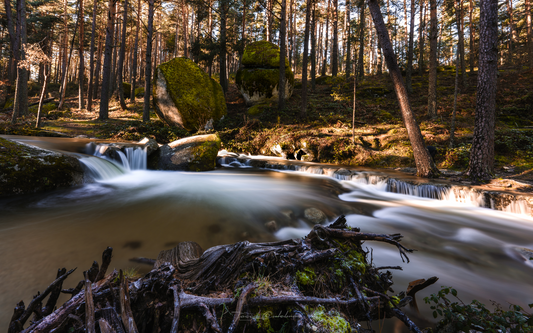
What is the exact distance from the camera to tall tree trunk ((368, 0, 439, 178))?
7.17m

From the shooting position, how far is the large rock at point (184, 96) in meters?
14.6

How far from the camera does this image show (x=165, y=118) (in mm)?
15352

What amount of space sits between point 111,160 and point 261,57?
47.5 ft

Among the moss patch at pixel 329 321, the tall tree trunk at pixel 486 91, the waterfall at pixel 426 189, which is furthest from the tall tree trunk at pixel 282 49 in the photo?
the moss patch at pixel 329 321

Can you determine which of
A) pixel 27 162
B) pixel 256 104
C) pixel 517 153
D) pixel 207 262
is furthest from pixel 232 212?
pixel 256 104

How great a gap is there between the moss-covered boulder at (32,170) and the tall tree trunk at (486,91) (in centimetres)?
1135

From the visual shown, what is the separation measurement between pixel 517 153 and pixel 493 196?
462 centimetres

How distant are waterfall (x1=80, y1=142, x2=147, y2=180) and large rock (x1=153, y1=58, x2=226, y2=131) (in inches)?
237

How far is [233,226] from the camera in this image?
14.4 ft

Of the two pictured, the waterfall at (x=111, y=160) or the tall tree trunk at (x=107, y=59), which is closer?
the waterfall at (x=111, y=160)

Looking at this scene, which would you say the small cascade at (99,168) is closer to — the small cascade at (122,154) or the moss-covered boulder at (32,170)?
the moss-covered boulder at (32,170)

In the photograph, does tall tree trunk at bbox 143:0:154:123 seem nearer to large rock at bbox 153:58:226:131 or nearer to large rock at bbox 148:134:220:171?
large rock at bbox 153:58:226:131

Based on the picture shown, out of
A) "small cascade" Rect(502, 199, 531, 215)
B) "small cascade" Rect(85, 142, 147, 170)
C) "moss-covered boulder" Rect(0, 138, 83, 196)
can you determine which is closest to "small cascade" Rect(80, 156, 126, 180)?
"moss-covered boulder" Rect(0, 138, 83, 196)

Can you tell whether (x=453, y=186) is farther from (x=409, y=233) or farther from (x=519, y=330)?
(x=519, y=330)
